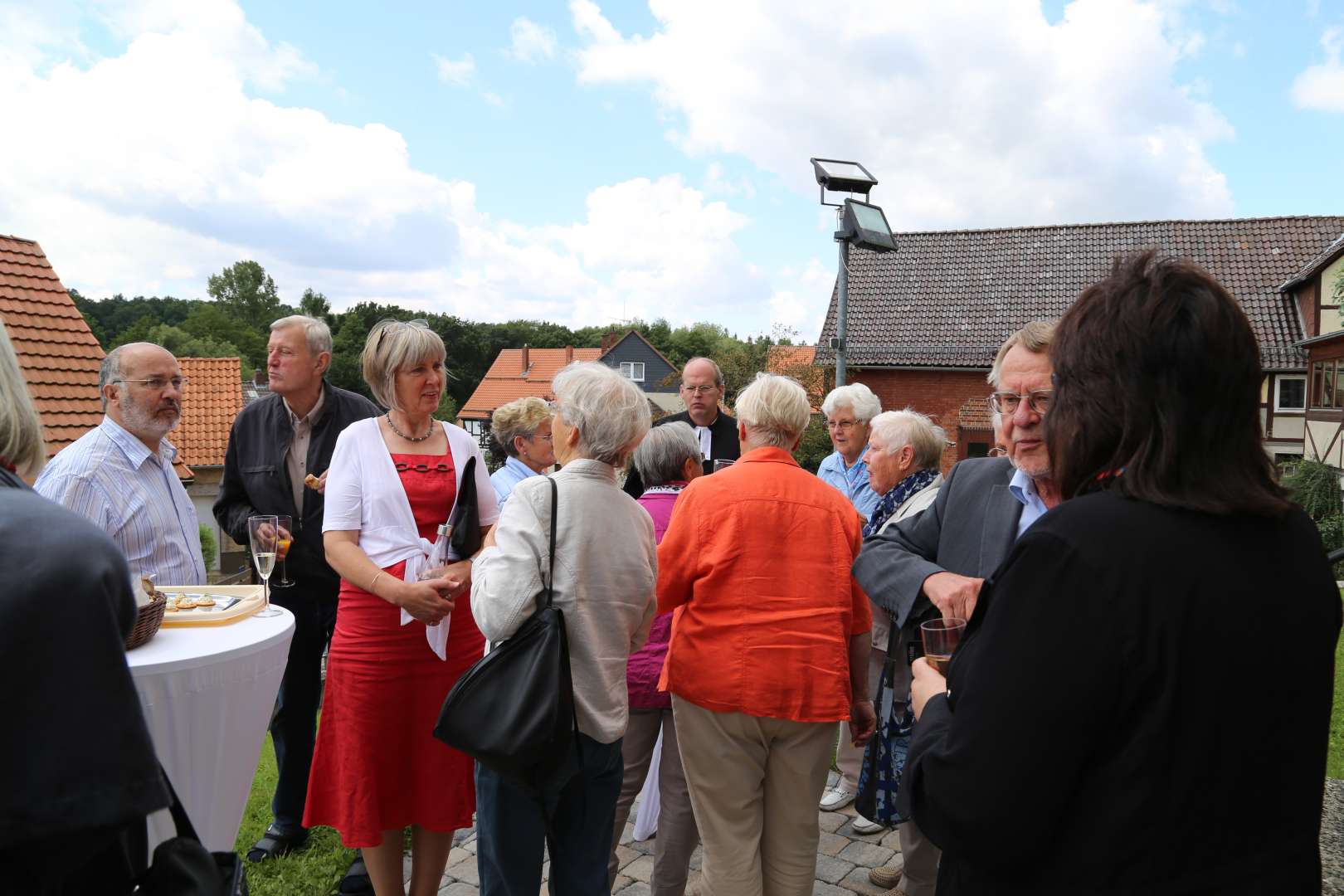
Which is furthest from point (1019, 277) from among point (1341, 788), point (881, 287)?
point (1341, 788)

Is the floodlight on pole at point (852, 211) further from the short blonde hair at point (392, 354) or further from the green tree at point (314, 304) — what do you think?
the green tree at point (314, 304)

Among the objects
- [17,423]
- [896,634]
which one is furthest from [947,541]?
[17,423]

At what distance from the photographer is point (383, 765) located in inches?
129

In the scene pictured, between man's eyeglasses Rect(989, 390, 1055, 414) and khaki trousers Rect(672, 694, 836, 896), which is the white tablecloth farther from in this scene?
man's eyeglasses Rect(989, 390, 1055, 414)

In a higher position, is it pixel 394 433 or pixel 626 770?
pixel 394 433

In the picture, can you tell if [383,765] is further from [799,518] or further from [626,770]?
[799,518]

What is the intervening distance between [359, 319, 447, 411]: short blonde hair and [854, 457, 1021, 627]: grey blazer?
185 cm

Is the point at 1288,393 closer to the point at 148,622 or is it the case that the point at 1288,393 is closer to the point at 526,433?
the point at 526,433

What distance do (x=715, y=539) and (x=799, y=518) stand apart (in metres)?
0.29

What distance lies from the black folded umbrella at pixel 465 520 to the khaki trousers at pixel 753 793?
3.14ft

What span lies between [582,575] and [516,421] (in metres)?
2.54

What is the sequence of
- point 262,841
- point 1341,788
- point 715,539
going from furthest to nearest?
point 1341,788 < point 262,841 < point 715,539

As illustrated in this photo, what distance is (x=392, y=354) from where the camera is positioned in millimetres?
3533

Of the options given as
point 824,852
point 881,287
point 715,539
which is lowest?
point 824,852
